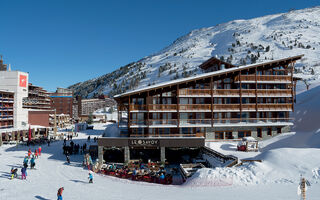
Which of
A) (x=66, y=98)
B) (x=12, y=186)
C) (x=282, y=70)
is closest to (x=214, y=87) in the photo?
(x=282, y=70)

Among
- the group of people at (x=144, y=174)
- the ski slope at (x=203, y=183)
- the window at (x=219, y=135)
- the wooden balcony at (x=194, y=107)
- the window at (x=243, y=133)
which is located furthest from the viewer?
the window at (x=243, y=133)

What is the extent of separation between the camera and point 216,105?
33.8 meters

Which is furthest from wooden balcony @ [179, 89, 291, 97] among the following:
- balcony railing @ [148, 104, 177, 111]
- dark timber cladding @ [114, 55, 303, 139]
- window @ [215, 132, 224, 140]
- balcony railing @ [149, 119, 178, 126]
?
window @ [215, 132, 224, 140]

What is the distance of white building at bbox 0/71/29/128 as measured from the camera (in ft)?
184

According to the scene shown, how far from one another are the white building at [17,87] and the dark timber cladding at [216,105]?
34.5m

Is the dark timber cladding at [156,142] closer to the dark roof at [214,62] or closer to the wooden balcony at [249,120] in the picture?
the wooden balcony at [249,120]

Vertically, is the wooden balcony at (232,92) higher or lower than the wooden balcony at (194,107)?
higher

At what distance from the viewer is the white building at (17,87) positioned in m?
56.2

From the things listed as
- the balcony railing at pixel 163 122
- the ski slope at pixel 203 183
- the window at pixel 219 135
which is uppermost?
the balcony railing at pixel 163 122

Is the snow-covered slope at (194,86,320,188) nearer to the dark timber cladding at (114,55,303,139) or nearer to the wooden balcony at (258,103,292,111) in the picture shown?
the dark timber cladding at (114,55,303,139)

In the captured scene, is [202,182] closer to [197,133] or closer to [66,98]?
[197,133]

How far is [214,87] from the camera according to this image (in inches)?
1375

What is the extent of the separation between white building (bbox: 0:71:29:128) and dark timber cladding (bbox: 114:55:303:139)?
3447cm

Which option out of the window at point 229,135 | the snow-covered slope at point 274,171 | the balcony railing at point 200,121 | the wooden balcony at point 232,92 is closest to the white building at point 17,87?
the balcony railing at point 200,121
